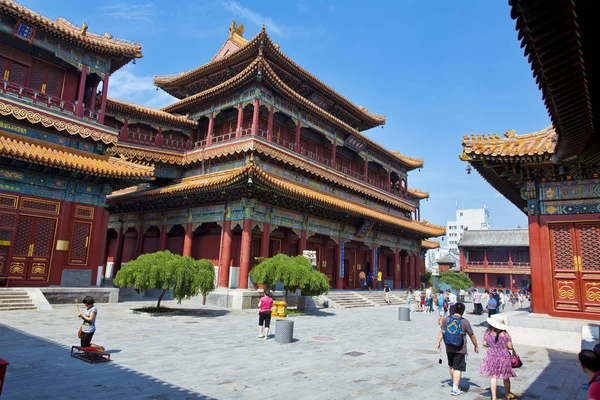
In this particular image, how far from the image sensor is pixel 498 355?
19.9ft

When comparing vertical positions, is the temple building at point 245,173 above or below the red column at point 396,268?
above

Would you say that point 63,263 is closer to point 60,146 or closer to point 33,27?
point 60,146

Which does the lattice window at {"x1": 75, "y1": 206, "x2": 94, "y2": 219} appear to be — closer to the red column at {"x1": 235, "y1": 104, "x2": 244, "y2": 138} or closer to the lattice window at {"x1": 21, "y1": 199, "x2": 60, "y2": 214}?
the lattice window at {"x1": 21, "y1": 199, "x2": 60, "y2": 214}

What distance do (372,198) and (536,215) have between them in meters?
19.9

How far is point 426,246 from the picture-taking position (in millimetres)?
44156

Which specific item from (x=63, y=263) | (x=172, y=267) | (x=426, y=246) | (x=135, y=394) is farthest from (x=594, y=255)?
(x=426, y=246)

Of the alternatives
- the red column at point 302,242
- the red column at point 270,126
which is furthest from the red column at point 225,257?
the red column at point 270,126

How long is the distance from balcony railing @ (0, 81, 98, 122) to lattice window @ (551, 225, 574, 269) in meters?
19.1

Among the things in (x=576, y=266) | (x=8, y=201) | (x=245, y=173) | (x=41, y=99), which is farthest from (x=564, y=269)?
(x=41, y=99)

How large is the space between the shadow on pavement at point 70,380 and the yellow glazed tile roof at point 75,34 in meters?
14.3

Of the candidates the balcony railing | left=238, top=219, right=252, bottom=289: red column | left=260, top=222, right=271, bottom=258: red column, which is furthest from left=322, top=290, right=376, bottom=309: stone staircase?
the balcony railing

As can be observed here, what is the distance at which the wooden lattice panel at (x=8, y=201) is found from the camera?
609 inches

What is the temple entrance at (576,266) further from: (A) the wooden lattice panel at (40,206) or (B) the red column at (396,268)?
(B) the red column at (396,268)

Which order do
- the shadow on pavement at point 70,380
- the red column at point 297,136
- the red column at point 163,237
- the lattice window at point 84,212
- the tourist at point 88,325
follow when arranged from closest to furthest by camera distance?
the shadow on pavement at point 70,380
the tourist at point 88,325
the lattice window at point 84,212
the red column at point 163,237
the red column at point 297,136
